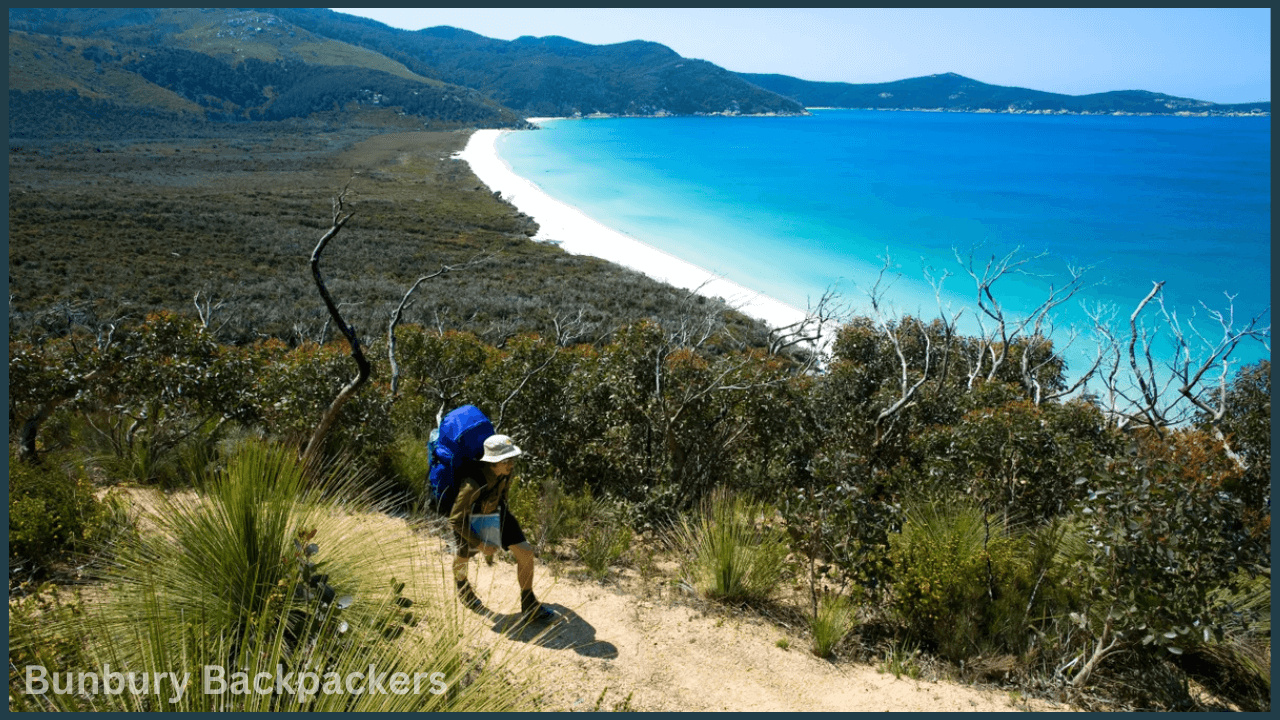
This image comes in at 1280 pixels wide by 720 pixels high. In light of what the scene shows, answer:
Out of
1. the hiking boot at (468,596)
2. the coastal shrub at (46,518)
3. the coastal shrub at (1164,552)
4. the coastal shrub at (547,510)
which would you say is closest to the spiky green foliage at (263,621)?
the hiking boot at (468,596)

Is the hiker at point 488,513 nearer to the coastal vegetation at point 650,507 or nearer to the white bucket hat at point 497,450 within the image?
the white bucket hat at point 497,450

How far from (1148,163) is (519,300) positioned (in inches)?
3468

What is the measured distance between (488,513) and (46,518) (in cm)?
239

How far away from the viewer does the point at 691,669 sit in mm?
3838

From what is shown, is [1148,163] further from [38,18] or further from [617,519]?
[38,18]

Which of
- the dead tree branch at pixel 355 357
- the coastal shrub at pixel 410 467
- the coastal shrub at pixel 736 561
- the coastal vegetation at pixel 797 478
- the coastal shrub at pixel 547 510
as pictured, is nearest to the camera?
the coastal vegetation at pixel 797 478

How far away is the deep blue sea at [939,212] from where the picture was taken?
1247 inches

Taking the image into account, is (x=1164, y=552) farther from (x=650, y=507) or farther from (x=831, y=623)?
(x=650, y=507)

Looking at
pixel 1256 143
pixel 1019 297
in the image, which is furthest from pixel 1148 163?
pixel 1019 297

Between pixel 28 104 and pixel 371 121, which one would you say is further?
pixel 371 121

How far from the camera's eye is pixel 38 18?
179500 millimetres

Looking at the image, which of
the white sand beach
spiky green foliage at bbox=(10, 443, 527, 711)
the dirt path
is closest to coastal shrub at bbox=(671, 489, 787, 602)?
the dirt path

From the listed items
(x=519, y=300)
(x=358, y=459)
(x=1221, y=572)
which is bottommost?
(x=519, y=300)

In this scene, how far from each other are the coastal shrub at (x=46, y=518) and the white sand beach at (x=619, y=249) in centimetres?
1113
